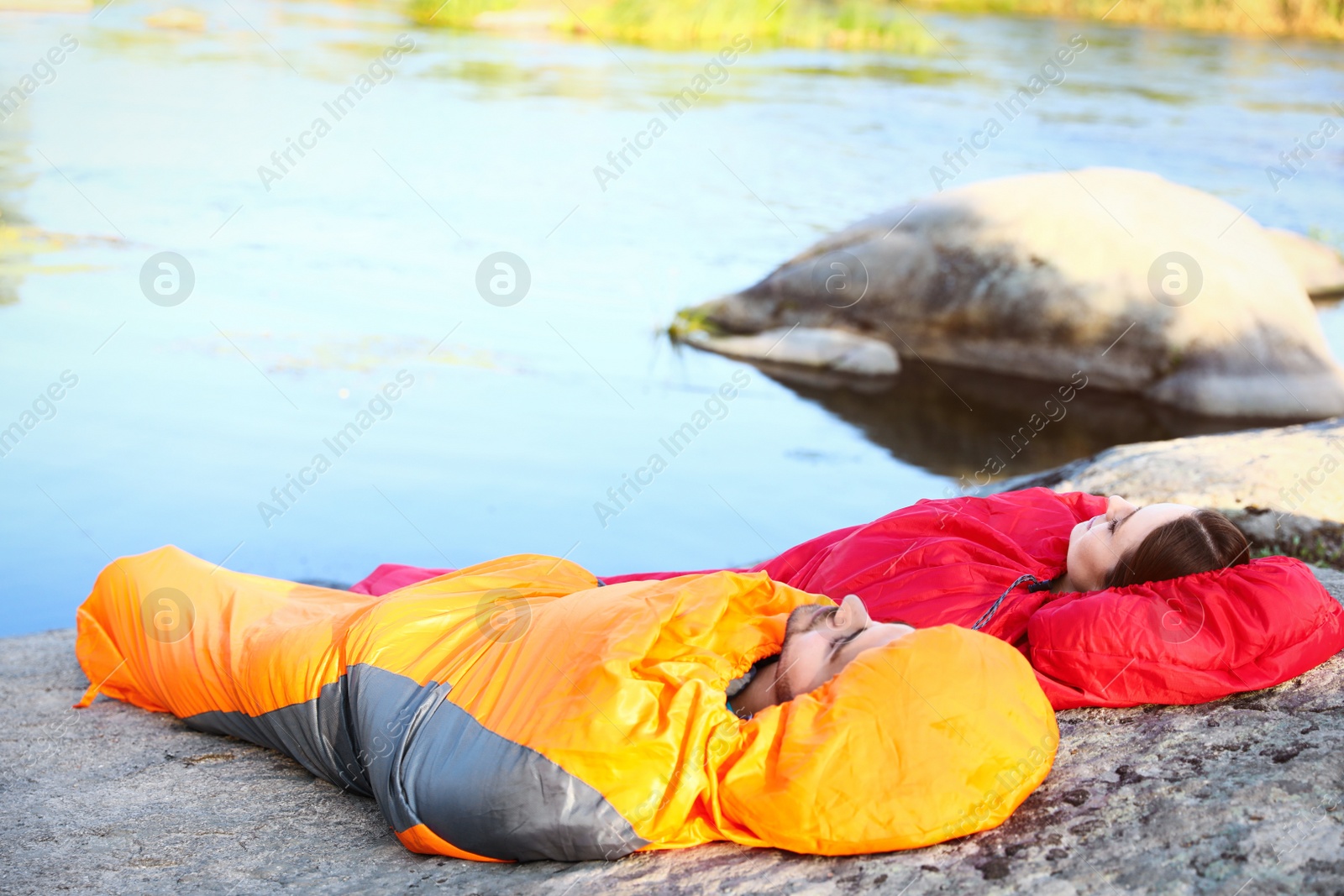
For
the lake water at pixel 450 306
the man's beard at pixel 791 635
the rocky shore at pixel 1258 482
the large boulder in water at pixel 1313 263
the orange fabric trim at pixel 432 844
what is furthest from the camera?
the large boulder in water at pixel 1313 263

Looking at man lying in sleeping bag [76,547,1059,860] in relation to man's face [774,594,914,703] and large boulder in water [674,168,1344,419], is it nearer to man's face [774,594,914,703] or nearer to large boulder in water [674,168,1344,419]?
man's face [774,594,914,703]

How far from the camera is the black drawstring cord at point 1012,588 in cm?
250

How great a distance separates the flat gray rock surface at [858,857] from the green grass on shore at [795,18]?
15.9 meters

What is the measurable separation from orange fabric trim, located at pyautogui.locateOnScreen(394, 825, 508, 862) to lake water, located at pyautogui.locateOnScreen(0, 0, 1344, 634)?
1916mm

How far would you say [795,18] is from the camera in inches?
752

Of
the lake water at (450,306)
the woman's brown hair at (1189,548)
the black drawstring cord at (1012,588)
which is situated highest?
the lake water at (450,306)

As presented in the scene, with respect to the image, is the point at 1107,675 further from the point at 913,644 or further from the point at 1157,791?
the point at 913,644

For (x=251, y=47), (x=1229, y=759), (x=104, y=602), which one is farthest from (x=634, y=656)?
(x=251, y=47)

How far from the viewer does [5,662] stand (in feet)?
10.1

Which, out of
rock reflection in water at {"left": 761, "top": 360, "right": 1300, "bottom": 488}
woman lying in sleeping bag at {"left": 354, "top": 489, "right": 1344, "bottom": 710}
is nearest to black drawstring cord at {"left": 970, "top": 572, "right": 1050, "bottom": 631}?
woman lying in sleeping bag at {"left": 354, "top": 489, "right": 1344, "bottom": 710}

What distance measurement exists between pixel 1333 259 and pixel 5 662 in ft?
27.6

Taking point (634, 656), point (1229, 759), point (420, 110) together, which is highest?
point (420, 110)

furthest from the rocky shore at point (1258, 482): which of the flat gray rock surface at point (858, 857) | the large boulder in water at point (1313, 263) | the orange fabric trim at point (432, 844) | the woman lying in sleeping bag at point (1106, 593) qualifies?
the large boulder in water at point (1313, 263)

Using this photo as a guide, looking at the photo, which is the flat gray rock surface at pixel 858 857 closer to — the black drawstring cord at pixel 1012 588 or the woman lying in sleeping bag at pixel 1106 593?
the woman lying in sleeping bag at pixel 1106 593
